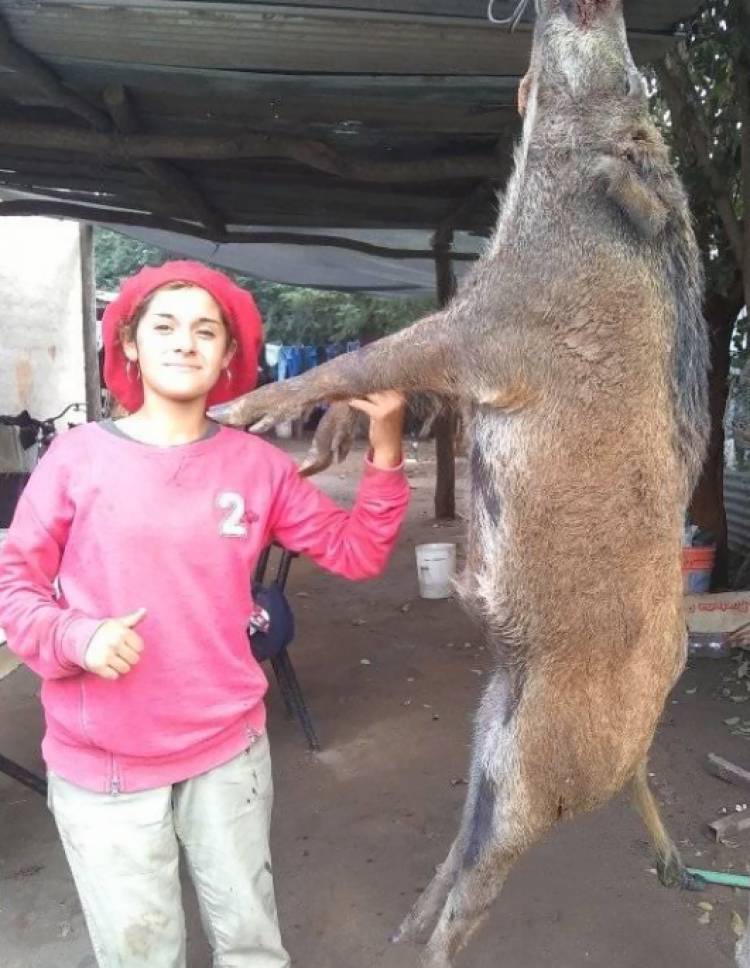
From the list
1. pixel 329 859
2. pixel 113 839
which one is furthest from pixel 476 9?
pixel 329 859

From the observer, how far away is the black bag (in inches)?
146

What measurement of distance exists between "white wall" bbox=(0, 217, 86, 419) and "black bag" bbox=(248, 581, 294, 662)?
32.1ft

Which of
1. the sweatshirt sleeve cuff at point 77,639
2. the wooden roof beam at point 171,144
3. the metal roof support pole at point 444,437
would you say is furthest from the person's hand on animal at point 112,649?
the metal roof support pole at point 444,437

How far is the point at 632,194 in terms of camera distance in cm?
200

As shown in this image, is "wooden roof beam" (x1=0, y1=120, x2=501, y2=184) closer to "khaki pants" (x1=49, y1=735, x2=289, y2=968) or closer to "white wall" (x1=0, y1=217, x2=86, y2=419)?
"khaki pants" (x1=49, y1=735, x2=289, y2=968)

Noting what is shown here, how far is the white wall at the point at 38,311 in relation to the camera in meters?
12.2

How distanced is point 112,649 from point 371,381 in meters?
0.84

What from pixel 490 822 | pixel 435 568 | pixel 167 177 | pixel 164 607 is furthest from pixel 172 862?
pixel 435 568

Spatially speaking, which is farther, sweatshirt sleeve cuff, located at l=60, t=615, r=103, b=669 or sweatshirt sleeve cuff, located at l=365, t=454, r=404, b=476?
sweatshirt sleeve cuff, located at l=365, t=454, r=404, b=476

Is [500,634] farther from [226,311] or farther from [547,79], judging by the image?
[547,79]

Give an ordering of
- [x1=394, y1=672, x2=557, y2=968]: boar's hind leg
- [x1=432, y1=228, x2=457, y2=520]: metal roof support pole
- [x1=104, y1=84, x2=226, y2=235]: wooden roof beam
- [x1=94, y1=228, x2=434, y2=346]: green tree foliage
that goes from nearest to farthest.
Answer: [x1=394, y1=672, x2=557, y2=968]: boar's hind leg → [x1=104, y1=84, x2=226, y2=235]: wooden roof beam → [x1=432, y1=228, x2=457, y2=520]: metal roof support pole → [x1=94, y1=228, x2=434, y2=346]: green tree foliage

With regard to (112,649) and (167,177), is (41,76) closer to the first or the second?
(167,177)

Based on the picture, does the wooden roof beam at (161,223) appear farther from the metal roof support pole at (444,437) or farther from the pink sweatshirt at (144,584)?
the pink sweatshirt at (144,584)

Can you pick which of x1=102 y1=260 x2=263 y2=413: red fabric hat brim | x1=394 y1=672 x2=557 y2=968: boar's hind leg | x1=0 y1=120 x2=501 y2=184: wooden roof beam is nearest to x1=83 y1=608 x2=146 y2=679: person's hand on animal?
x1=102 y1=260 x2=263 y2=413: red fabric hat brim
